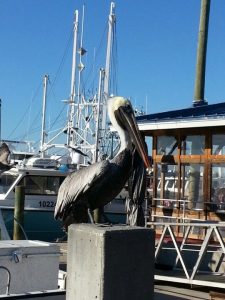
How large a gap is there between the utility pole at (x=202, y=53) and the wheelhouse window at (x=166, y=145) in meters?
2.91

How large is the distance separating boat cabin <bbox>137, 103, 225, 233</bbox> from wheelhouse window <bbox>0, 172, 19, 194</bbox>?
1197 centimetres

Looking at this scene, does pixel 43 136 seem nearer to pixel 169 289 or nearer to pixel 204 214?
pixel 204 214

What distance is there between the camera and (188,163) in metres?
12.4

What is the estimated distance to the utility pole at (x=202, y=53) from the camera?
1561 centimetres

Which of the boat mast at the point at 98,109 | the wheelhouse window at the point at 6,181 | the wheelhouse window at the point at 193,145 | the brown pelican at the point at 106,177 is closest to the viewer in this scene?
the brown pelican at the point at 106,177

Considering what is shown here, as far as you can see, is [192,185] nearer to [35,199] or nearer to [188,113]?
[188,113]

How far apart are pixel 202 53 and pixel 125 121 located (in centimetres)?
911

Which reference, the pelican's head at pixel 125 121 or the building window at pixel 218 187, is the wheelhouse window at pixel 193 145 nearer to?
the building window at pixel 218 187

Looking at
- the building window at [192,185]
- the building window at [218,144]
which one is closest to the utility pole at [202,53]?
the building window at [192,185]

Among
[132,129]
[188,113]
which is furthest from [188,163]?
[132,129]

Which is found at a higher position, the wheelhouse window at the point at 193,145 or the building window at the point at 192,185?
the wheelhouse window at the point at 193,145

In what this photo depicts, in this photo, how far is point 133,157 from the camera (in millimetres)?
6875

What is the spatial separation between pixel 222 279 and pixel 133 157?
11.6ft

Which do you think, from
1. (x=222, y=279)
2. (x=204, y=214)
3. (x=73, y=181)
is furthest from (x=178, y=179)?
(x=73, y=181)
